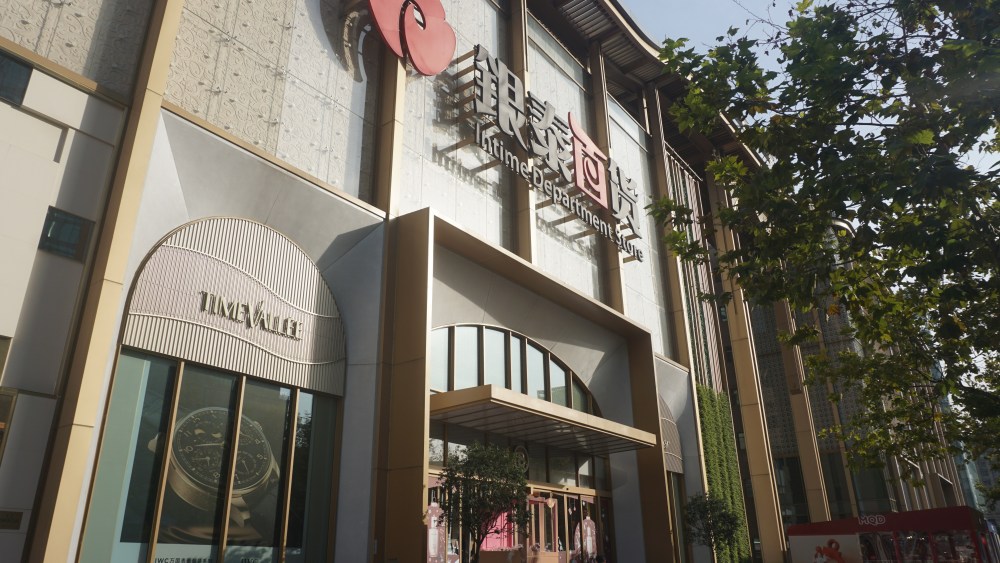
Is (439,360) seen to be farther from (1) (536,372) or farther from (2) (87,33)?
(2) (87,33)

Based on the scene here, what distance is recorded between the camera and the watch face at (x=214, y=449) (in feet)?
36.3

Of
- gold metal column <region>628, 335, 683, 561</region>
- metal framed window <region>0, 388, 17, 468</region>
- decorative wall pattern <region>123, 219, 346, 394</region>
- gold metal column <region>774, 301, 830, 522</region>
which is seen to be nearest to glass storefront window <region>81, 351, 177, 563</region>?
decorative wall pattern <region>123, 219, 346, 394</region>

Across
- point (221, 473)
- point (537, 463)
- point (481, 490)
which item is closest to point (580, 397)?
point (537, 463)

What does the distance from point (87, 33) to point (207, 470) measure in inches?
289

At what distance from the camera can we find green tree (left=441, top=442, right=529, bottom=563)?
43.6 feet

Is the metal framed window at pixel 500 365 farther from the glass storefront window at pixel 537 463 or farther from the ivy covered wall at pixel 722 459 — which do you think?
the ivy covered wall at pixel 722 459

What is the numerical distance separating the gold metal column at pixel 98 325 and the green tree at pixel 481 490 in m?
6.41

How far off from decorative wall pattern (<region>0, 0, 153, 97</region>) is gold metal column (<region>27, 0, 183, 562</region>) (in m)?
0.27

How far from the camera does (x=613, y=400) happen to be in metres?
22.5

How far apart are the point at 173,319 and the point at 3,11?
201 inches

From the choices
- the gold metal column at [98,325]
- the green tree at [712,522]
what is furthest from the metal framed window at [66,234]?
the green tree at [712,522]

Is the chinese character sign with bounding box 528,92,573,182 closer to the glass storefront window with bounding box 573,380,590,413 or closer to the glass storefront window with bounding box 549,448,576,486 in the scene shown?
the glass storefront window with bounding box 573,380,590,413

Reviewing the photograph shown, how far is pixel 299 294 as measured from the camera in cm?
1348

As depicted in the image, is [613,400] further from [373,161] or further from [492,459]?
[373,161]
